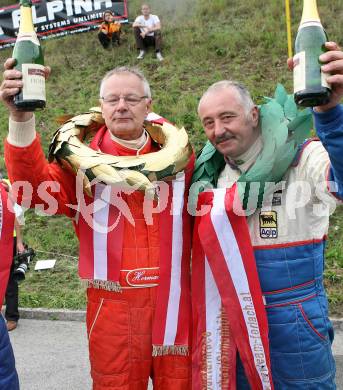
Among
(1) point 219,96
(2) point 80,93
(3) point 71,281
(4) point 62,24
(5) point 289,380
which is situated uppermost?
(4) point 62,24

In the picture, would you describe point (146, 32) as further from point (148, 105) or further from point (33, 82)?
point (33, 82)

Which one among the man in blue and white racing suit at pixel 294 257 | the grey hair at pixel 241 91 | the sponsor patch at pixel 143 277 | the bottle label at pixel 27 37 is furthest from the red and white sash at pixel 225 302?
the bottle label at pixel 27 37

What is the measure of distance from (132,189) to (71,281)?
4.20 m

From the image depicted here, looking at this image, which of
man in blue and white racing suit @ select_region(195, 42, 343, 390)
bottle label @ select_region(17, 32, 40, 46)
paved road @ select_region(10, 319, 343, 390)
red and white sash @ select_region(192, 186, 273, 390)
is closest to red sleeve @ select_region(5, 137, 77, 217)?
bottle label @ select_region(17, 32, 40, 46)

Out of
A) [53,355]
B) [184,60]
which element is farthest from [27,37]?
[184,60]

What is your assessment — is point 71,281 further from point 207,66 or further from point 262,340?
point 207,66

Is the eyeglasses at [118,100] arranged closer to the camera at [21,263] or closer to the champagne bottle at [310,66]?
the champagne bottle at [310,66]

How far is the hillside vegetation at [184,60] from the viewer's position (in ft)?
31.7

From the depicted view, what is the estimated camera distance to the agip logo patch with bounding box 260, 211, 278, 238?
98.7 inches

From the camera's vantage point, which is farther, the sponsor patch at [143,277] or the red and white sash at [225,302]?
the sponsor patch at [143,277]

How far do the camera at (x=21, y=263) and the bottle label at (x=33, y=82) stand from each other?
3609 mm

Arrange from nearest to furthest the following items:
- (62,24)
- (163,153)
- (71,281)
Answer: (163,153)
(71,281)
(62,24)

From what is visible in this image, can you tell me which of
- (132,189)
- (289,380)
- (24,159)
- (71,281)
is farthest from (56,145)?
(71,281)

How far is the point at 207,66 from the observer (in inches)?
467
